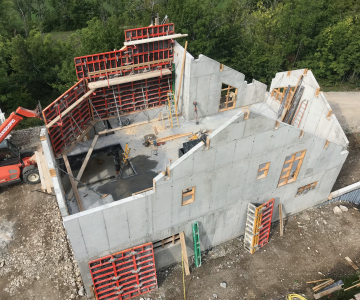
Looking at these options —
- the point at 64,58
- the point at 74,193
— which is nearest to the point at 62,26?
the point at 64,58

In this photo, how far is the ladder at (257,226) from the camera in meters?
14.3

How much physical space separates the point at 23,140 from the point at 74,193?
10197 mm

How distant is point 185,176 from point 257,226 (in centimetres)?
522

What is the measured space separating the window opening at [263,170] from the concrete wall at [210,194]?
0.26 m

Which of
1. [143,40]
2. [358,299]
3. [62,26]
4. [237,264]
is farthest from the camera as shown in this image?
[62,26]

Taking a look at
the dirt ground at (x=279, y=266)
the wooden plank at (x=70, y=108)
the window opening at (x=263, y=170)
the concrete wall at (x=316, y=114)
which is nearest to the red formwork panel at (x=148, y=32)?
the wooden plank at (x=70, y=108)

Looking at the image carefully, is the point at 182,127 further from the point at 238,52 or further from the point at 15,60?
the point at 15,60

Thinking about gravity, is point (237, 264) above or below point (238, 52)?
below

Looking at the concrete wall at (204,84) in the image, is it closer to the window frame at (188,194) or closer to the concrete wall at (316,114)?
the concrete wall at (316,114)

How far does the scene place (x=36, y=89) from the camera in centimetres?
3102

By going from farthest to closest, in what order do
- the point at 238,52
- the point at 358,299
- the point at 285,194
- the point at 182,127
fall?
the point at 238,52 < the point at 182,127 < the point at 285,194 < the point at 358,299

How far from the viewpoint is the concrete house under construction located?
11.5 meters

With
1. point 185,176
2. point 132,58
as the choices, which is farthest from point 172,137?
point 185,176

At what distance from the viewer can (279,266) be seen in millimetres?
14484
